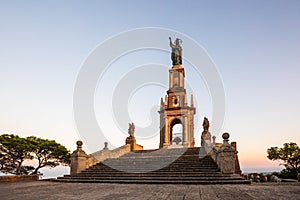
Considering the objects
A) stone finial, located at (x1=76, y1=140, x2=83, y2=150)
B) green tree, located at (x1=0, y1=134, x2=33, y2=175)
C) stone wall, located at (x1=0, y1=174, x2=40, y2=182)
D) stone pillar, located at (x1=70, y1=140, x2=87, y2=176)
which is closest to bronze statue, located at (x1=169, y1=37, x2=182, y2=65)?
green tree, located at (x1=0, y1=134, x2=33, y2=175)

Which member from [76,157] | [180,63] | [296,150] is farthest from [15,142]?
[296,150]

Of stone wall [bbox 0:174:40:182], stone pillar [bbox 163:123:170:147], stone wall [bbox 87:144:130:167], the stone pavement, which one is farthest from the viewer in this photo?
stone pillar [bbox 163:123:170:147]

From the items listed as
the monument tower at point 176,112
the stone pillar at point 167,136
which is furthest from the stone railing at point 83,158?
the monument tower at point 176,112

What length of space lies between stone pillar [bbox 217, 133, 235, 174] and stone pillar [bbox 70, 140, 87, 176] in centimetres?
841

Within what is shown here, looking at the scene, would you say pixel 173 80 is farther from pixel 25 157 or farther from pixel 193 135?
pixel 25 157

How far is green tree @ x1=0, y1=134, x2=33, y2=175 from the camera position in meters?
22.9

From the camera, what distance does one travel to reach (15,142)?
23094mm

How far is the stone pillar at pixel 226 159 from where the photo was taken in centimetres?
1159

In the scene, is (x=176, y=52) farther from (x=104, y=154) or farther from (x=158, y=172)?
(x=158, y=172)

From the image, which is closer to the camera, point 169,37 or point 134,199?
point 134,199

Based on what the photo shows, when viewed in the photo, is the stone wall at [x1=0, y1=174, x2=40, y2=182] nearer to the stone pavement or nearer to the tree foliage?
the stone pavement

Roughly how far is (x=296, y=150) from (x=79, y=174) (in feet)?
94.5

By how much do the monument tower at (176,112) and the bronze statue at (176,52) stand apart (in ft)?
5.89

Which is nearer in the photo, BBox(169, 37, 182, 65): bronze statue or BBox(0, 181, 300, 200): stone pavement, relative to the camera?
BBox(0, 181, 300, 200): stone pavement
